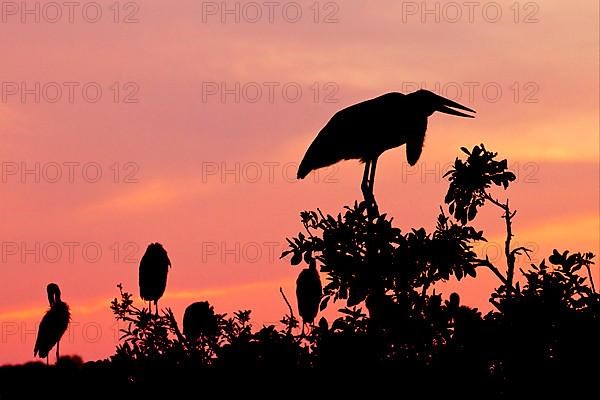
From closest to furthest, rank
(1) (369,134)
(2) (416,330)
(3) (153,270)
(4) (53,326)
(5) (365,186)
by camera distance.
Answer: (2) (416,330) < (5) (365,186) < (1) (369,134) < (3) (153,270) < (4) (53,326)

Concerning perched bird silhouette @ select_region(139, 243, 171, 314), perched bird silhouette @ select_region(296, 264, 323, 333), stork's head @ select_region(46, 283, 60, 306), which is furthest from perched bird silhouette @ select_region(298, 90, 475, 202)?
stork's head @ select_region(46, 283, 60, 306)

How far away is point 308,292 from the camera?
21.6m

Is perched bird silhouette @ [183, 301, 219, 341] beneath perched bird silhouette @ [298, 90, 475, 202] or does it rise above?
beneath

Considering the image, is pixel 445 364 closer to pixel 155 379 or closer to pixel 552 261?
pixel 552 261

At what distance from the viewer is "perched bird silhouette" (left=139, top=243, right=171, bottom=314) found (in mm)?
23312

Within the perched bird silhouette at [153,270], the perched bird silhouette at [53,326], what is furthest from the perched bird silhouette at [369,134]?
the perched bird silhouette at [53,326]

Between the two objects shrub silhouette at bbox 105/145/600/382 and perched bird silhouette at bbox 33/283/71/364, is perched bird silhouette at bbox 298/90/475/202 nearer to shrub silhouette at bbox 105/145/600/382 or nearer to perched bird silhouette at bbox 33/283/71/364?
shrub silhouette at bbox 105/145/600/382

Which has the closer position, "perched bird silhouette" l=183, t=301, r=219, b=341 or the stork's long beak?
"perched bird silhouette" l=183, t=301, r=219, b=341

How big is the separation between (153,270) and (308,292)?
3.66 meters

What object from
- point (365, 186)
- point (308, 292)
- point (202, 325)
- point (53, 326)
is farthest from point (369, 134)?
point (53, 326)

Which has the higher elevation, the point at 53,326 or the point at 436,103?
the point at 436,103

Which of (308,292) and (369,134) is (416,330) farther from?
(308,292)

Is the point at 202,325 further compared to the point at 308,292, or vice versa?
the point at 308,292

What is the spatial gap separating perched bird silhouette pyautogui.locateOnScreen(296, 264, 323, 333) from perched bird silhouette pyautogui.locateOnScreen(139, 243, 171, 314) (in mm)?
3083
